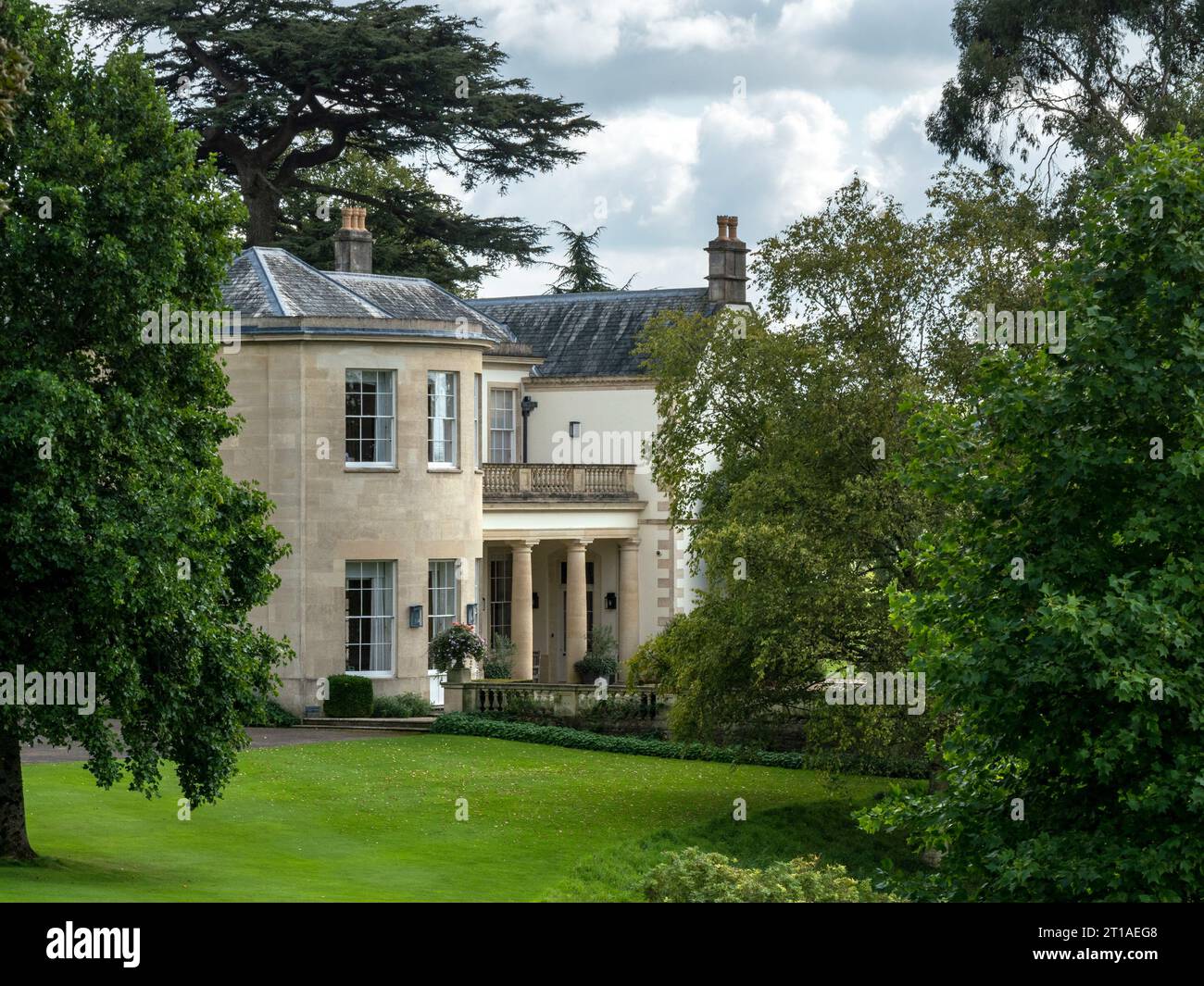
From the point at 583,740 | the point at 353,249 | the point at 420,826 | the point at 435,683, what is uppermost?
the point at 353,249

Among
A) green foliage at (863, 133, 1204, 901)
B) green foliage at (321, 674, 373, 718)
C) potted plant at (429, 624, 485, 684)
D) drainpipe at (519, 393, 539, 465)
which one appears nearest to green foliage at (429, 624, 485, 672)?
potted plant at (429, 624, 485, 684)

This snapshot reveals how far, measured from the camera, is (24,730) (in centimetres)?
1836

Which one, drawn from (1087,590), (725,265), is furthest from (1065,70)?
(1087,590)

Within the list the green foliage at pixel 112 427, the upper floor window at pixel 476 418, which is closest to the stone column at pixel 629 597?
the upper floor window at pixel 476 418

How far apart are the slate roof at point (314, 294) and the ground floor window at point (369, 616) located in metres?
5.80

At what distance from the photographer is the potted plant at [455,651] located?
38750mm

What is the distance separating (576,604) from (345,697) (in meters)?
10.1

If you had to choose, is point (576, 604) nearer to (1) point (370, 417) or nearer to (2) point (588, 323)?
(2) point (588, 323)

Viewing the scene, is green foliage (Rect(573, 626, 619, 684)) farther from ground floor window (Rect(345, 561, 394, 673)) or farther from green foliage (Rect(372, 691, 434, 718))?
ground floor window (Rect(345, 561, 394, 673))

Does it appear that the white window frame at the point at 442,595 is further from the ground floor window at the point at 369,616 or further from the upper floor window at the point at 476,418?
the upper floor window at the point at 476,418

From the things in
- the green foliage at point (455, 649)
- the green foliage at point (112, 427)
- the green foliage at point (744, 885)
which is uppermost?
the green foliage at point (112, 427)

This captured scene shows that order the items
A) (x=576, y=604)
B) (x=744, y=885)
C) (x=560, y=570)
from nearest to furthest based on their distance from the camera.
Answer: (x=744, y=885) → (x=576, y=604) → (x=560, y=570)

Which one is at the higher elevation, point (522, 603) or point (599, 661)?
point (522, 603)

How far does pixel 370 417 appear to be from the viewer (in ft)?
128
